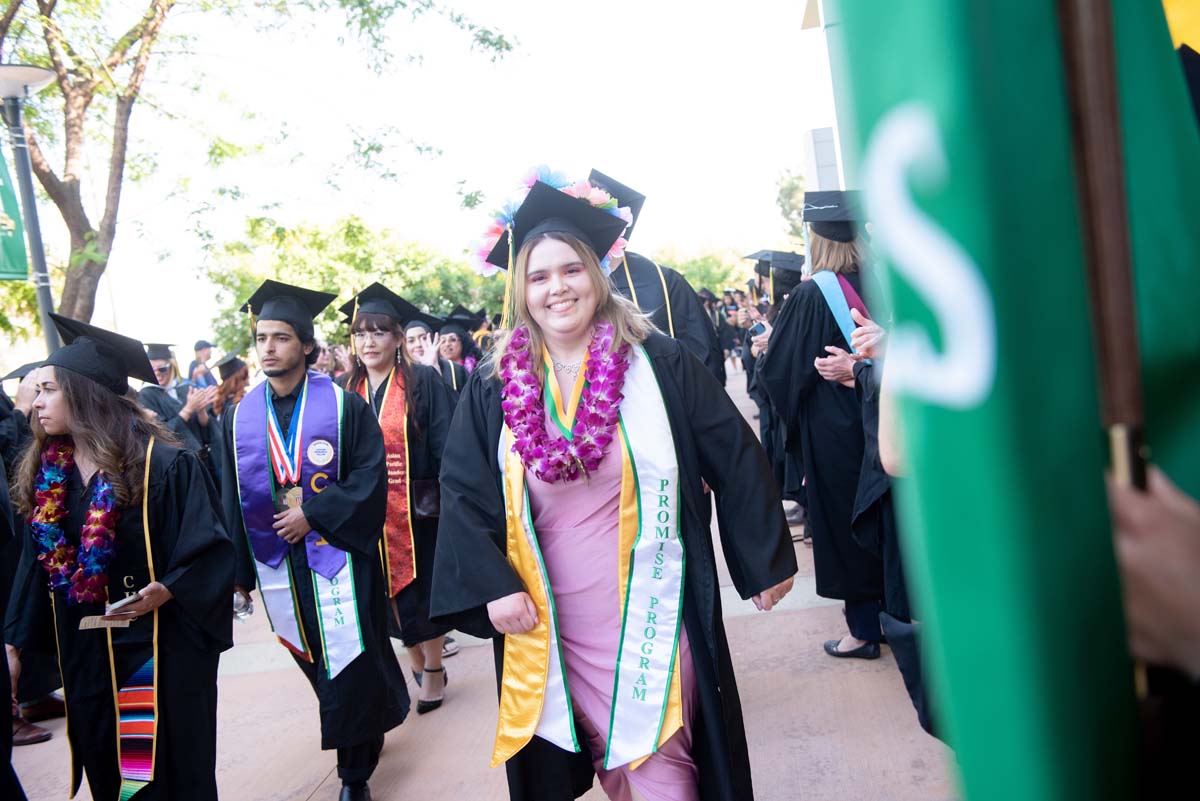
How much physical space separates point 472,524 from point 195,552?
140 centimetres

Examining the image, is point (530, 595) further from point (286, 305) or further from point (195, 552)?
point (286, 305)

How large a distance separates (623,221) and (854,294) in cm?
175

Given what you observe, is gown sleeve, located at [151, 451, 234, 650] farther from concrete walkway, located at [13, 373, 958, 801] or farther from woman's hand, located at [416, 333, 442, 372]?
woman's hand, located at [416, 333, 442, 372]

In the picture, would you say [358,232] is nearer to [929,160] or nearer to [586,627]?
[586,627]

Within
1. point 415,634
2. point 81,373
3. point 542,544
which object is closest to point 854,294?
point 542,544

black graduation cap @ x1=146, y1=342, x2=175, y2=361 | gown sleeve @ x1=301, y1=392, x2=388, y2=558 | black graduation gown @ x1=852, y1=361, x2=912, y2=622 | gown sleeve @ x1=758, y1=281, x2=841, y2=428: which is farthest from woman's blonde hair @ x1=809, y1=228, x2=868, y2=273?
black graduation cap @ x1=146, y1=342, x2=175, y2=361

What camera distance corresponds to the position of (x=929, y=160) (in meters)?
0.44

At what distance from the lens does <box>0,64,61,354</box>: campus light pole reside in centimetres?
734

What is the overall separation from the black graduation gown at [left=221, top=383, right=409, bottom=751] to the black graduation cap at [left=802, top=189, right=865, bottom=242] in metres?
2.45

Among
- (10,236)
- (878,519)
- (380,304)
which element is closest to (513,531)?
(878,519)

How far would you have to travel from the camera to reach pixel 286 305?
4848 millimetres

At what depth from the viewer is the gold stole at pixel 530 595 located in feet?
9.58

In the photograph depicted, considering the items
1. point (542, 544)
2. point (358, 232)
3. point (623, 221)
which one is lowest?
point (542, 544)

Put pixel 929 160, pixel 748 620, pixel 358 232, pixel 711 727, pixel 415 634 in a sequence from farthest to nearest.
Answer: pixel 358 232, pixel 748 620, pixel 415 634, pixel 711 727, pixel 929 160
